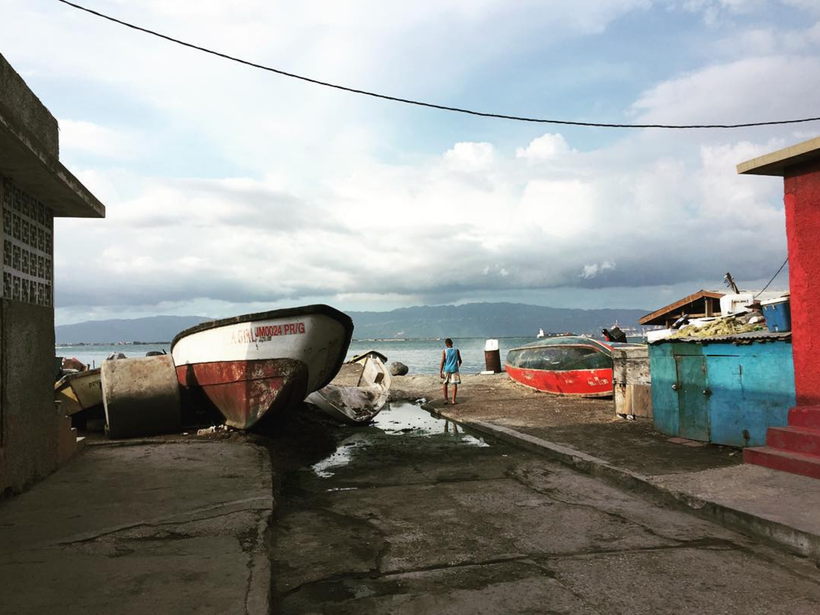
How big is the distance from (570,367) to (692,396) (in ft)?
24.4

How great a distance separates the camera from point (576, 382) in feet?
52.1

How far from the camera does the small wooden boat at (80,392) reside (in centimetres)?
988

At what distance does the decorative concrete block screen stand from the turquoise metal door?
28.3ft

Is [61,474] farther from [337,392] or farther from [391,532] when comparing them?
[337,392]

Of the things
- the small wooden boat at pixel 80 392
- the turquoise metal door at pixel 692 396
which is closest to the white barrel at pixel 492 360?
the turquoise metal door at pixel 692 396

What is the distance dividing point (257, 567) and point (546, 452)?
5.57m

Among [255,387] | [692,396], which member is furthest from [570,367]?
[255,387]

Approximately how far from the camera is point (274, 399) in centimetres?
955

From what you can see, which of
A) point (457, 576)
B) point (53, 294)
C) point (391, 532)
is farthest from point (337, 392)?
point (457, 576)

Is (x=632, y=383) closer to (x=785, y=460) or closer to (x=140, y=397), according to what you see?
(x=785, y=460)

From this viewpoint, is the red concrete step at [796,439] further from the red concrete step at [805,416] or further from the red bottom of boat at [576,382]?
the red bottom of boat at [576,382]

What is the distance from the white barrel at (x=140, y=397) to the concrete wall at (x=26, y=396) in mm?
2411

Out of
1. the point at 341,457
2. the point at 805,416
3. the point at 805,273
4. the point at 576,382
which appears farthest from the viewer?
the point at 576,382

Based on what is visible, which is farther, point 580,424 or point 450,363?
point 450,363
